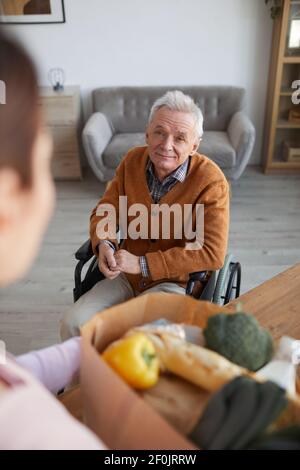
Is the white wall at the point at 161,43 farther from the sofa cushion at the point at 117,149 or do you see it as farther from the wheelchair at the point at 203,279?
the wheelchair at the point at 203,279

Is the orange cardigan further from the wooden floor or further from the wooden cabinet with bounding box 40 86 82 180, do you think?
the wooden cabinet with bounding box 40 86 82 180

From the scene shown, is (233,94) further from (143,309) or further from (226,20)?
(143,309)

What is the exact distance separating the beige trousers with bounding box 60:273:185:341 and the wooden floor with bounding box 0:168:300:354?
0.62 m

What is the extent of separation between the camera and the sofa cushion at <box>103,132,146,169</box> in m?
3.22

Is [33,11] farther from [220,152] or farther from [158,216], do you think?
[158,216]

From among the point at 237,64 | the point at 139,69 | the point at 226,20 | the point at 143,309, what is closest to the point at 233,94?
the point at 237,64

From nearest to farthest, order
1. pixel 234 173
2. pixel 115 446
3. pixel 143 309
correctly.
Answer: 1. pixel 115 446
2. pixel 143 309
3. pixel 234 173

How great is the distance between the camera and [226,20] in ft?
11.6

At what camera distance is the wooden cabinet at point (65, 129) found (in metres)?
3.42

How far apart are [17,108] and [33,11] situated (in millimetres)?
3699

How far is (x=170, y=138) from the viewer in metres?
1.37

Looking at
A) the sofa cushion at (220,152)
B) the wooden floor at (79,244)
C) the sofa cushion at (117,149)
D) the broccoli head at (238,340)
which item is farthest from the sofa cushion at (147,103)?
the broccoli head at (238,340)

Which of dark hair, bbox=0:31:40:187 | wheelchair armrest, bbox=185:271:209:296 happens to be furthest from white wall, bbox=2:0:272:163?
dark hair, bbox=0:31:40:187

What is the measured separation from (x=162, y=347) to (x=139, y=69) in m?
3.60
